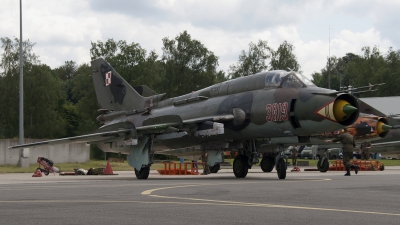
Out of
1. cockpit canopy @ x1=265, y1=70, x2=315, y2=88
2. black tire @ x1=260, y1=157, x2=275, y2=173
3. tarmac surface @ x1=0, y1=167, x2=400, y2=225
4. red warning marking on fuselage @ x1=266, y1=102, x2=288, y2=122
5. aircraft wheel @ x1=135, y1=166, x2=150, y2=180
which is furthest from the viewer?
black tire @ x1=260, y1=157, x2=275, y2=173

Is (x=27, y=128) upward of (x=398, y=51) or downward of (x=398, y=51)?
downward

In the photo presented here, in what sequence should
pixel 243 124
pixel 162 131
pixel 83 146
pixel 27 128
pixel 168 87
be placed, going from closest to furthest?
pixel 243 124 < pixel 162 131 < pixel 27 128 < pixel 83 146 < pixel 168 87

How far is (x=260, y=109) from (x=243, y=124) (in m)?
0.91

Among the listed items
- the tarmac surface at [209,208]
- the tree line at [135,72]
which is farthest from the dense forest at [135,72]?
the tarmac surface at [209,208]

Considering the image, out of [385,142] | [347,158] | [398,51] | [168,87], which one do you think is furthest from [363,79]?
[347,158]

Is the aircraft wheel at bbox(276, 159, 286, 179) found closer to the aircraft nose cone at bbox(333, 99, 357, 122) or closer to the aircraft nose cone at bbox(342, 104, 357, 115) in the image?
the aircraft nose cone at bbox(333, 99, 357, 122)

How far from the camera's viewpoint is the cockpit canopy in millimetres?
19250

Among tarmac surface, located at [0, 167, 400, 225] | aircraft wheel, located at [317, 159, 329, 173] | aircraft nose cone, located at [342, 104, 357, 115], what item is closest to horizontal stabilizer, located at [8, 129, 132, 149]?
aircraft nose cone, located at [342, 104, 357, 115]

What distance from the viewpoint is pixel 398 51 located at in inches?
3676

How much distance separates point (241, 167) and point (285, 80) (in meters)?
3.84

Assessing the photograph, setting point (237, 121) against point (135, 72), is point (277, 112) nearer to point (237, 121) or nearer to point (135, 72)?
point (237, 121)

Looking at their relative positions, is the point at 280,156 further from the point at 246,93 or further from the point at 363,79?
the point at 363,79

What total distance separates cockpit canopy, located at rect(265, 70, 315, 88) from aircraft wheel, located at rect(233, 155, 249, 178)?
318cm

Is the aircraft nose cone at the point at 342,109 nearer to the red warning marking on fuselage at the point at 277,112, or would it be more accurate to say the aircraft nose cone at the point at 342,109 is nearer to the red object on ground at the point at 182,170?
the red warning marking on fuselage at the point at 277,112
